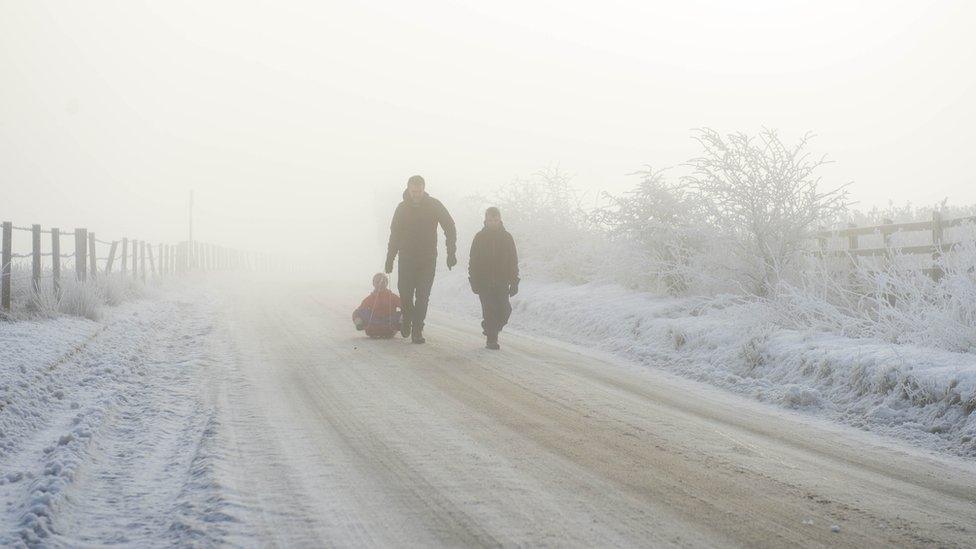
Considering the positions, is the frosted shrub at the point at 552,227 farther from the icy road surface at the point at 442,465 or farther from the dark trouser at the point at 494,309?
the icy road surface at the point at 442,465

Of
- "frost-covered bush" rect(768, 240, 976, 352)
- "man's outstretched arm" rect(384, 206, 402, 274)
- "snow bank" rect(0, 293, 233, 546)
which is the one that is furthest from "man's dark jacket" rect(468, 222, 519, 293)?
"snow bank" rect(0, 293, 233, 546)

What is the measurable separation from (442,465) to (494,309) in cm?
629

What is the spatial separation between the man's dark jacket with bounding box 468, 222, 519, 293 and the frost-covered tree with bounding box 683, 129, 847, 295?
405cm

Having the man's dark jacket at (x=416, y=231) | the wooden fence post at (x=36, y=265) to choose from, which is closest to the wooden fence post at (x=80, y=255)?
the wooden fence post at (x=36, y=265)

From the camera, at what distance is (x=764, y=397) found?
802 cm

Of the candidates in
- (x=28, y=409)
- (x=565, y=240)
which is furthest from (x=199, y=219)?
(x=28, y=409)

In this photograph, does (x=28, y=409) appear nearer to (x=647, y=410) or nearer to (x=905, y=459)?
(x=647, y=410)

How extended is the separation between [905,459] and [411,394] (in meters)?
4.12

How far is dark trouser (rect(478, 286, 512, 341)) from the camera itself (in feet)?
35.9

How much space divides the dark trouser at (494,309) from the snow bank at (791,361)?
68.7 inches

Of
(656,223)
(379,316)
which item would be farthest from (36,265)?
(656,223)

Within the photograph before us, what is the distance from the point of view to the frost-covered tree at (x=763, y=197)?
41.5ft

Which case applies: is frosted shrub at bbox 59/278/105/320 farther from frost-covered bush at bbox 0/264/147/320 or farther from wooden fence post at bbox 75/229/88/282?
wooden fence post at bbox 75/229/88/282

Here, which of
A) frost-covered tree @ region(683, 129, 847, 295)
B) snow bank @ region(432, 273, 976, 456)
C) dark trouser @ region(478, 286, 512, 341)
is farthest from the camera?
frost-covered tree @ region(683, 129, 847, 295)
